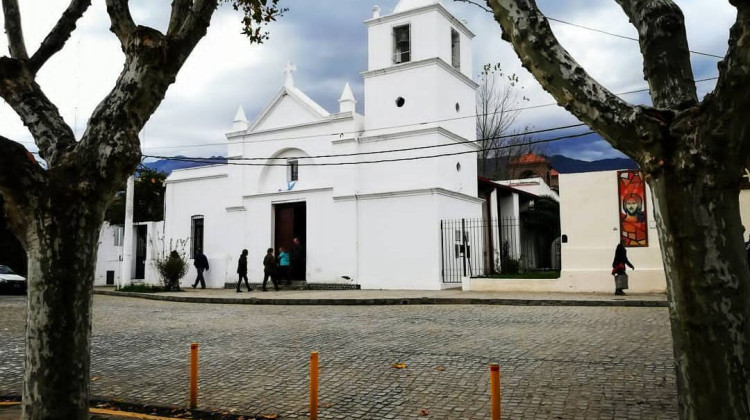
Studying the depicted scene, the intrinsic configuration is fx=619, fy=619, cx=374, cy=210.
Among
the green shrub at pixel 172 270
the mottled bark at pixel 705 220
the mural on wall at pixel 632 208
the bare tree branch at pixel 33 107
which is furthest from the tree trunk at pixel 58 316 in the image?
the green shrub at pixel 172 270

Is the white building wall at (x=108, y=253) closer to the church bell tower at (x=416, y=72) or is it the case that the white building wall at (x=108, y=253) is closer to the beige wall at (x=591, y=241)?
the church bell tower at (x=416, y=72)

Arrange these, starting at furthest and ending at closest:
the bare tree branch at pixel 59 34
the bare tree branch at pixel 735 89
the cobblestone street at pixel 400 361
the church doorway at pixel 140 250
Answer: the church doorway at pixel 140 250
the cobblestone street at pixel 400 361
the bare tree branch at pixel 59 34
the bare tree branch at pixel 735 89

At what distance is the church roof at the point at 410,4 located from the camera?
2312 centimetres

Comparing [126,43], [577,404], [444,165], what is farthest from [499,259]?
[126,43]

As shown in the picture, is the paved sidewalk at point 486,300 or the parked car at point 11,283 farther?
the parked car at point 11,283

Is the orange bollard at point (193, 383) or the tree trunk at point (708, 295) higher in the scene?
the tree trunk at point (708, 295)

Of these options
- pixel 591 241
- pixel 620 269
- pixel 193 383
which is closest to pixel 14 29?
pixel 193 383

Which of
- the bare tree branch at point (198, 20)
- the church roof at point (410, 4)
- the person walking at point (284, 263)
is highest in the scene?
the church roof at point (410, 4)

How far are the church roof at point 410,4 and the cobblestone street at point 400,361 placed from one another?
13679 millimetres

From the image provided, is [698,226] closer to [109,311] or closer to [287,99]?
[109,311]

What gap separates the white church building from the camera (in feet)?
72.8

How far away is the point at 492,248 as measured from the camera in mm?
26578

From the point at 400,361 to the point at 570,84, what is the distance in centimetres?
494

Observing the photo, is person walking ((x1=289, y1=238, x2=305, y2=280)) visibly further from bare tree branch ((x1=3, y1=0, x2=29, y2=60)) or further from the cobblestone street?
bare tree branch ((x1=3, y1=0, x2=29, y2=60))
